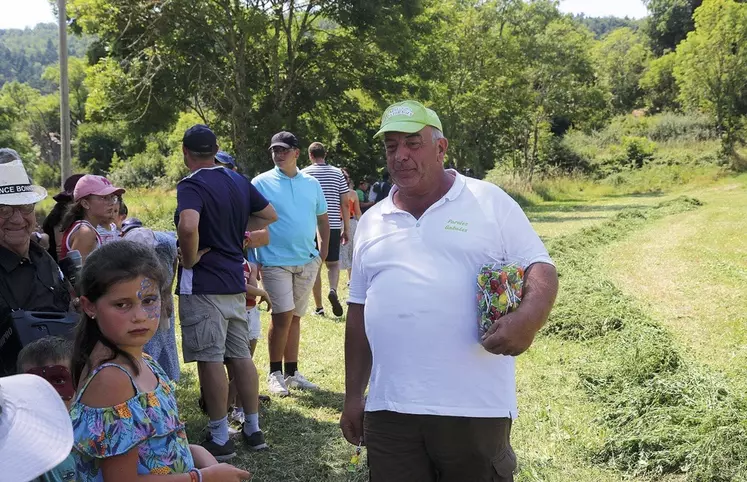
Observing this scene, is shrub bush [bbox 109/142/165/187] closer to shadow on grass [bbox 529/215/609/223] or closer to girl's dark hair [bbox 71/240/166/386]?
shadow on grass [bbox 529/215/609/223]

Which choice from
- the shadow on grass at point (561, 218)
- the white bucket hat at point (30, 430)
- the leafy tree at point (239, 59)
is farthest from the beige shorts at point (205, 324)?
the shadow on grass at point (561, 218)

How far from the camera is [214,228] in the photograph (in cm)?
466

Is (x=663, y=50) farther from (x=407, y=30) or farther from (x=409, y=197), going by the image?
(x=409, y=197)

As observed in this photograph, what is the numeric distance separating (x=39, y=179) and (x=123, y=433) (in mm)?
63439

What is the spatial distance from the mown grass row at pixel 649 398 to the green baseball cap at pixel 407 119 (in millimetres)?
2783

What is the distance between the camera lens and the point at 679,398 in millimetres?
5020

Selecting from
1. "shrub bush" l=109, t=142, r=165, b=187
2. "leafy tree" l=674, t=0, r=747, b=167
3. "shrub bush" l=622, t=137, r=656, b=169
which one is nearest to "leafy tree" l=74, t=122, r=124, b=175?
"shrub bush" l=109, t=142, r=165, b=187

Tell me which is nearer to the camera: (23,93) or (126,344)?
(126,344)

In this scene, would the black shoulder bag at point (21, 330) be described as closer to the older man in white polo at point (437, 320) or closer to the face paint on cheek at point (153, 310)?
the face paint on cheek at point (153, 310)

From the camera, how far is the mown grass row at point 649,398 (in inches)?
168

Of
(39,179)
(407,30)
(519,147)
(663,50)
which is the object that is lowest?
(39,179)

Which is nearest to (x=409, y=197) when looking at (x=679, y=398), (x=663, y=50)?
(x=679, y=398)

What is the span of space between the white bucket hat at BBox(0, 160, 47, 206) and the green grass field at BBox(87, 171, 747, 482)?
2279 mm

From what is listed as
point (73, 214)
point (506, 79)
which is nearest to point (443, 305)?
point (73, 214)
